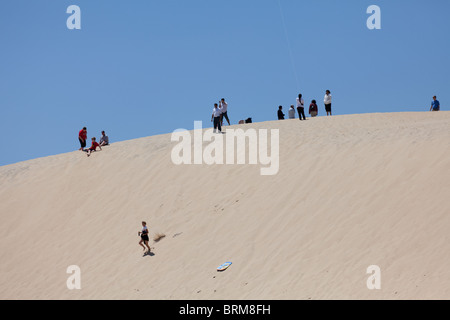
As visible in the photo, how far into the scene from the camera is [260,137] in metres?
23.2

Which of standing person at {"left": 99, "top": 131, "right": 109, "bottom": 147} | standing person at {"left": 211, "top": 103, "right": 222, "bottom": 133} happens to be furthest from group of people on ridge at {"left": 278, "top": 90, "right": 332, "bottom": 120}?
standing person at {"left": 99, "top": 131, "right": 109, "bottom": 147}

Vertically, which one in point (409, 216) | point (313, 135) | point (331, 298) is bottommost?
point (331, 298)

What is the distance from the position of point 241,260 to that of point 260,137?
7.79 m

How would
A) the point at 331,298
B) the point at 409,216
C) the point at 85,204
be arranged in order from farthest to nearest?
the point at 85,204, the point at 409,216, the point at 331,298

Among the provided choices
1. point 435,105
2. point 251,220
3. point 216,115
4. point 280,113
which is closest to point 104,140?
point 216,115

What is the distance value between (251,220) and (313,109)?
10864mm

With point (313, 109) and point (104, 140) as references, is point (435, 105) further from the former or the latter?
point (104, 140)

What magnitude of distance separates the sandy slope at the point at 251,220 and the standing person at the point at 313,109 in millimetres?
2038

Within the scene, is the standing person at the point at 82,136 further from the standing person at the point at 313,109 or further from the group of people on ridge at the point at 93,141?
the standing person at the point at 313,109

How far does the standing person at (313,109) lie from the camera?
27625 millimetres

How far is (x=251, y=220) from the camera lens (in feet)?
59.0

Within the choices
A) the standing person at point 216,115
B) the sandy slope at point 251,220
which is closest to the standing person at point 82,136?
the sandy slope at point 251,220

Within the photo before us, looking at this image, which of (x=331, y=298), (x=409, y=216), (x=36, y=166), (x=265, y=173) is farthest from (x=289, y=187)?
(x=36, y=166)

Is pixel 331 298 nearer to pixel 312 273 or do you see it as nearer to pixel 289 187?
pixel 312 273
